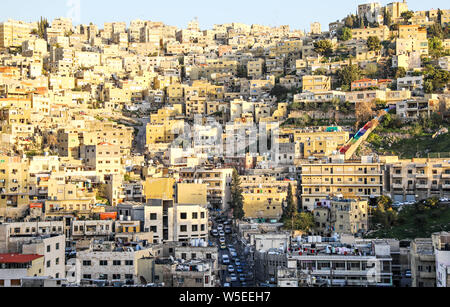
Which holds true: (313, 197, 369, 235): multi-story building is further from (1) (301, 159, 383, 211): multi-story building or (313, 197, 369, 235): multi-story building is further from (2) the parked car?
(2) the parked car

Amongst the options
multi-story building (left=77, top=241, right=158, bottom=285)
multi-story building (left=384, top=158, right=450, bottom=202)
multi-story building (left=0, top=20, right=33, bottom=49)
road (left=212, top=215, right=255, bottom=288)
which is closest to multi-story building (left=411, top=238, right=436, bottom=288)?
road (left=212, top=215, right=255, bottom=288)

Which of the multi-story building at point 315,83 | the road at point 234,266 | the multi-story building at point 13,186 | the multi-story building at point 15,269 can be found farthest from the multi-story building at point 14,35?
the multi-story building at point 15,269

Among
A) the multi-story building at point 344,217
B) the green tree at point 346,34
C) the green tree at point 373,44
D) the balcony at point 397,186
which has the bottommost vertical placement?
the multi-story building at point 344,217

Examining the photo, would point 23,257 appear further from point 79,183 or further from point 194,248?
point 79,183

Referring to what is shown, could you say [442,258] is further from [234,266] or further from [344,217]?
[344,217]

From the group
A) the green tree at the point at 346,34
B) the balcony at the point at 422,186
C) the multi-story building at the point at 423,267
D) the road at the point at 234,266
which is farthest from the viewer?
the green tree at the point at 346,34

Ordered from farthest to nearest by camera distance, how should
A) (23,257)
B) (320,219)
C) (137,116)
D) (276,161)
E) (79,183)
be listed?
(137,116)
(276,161)
(79,183)
(320,219)
(23,257)

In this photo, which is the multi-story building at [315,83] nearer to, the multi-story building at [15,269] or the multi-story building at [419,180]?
the multi-story building at [419,180]
